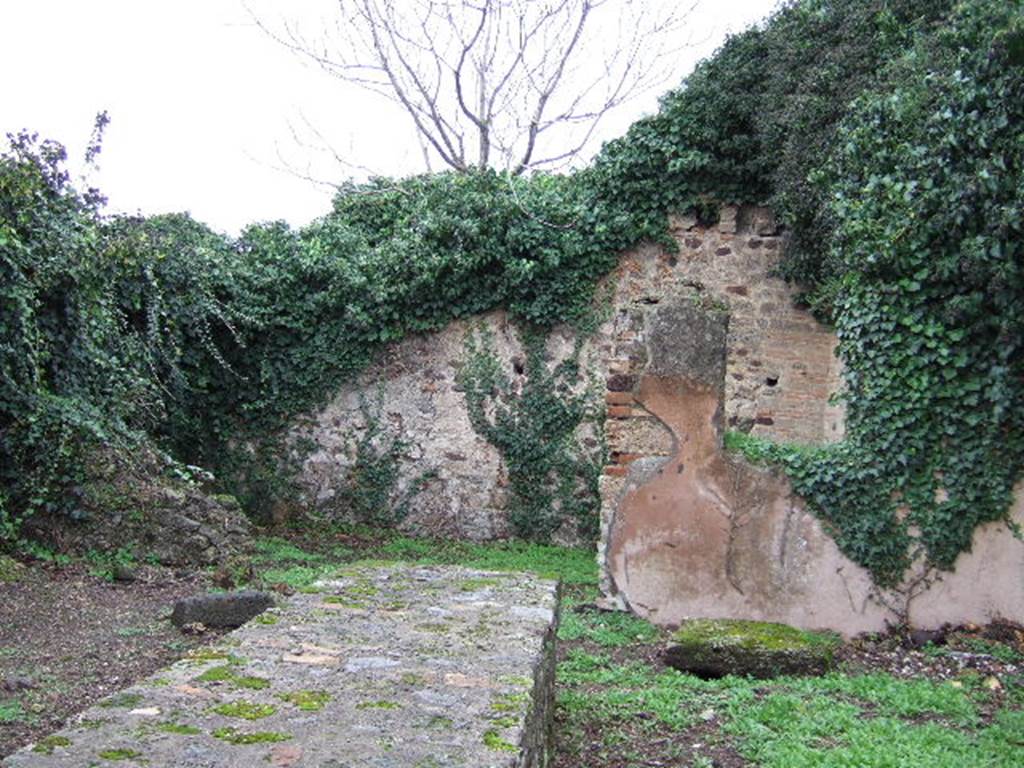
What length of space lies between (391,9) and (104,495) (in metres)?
11.4

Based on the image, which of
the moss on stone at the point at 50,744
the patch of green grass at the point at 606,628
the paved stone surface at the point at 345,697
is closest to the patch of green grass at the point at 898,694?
the patch of green grass at the point at 606,628

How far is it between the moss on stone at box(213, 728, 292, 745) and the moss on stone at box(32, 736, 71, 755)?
0.31 meters

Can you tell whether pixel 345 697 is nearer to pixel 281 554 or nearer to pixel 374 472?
pixel 281 554

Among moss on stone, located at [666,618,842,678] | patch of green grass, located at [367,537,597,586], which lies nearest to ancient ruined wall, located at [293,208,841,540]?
A: patch of green grass, located at [367,537,597,586]

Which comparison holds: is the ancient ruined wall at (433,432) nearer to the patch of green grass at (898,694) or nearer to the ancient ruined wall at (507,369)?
the ancient ruined wall at (507,369)

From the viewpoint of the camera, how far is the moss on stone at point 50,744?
2037mm

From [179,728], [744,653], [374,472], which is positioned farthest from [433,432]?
[179,728]

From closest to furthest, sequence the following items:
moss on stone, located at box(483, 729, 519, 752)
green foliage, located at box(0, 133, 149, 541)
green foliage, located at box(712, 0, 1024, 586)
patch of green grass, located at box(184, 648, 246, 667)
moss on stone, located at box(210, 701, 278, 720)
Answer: moss on stone, located at box(483, 729, 519, 752)
moss on stone, located at box(210, 701, 278, 720)
patch of green grass, located at box(184, 648, 246, 667)
green foliage, located at box(712, 0, 1024, 586)
green foliage, located at box(0, 133, 149, 541)

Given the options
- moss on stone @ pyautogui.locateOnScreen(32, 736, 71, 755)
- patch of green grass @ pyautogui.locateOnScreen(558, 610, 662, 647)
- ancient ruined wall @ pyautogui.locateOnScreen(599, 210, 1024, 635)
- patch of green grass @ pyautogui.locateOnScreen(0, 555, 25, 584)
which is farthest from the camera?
patch of green grass @ pyautogui.locateOnScreen(0, 555, 25, 584)

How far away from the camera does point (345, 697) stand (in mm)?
2588

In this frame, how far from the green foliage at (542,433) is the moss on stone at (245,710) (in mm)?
8821

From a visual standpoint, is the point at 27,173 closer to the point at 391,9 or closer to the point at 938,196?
the point at 938,196

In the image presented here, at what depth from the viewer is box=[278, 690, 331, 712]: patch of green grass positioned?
2486 millimetres

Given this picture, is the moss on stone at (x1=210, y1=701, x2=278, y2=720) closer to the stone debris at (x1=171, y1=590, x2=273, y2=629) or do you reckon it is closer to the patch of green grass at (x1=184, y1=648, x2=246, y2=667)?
the patch of green grass at (x1=184, y1=648, x2=246, y2=667)
